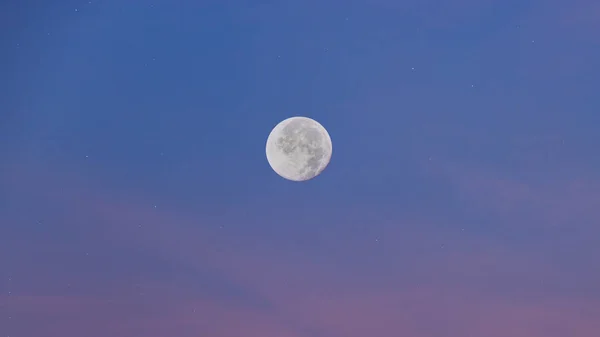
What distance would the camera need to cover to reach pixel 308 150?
21625mm

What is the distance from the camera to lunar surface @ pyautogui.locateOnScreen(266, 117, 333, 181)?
21.5 metres

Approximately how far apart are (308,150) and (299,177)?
93 cm

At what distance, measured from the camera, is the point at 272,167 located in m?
22.3

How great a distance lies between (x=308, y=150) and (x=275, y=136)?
1.16m

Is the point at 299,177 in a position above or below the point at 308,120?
below

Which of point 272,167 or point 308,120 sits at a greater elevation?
point 308,120

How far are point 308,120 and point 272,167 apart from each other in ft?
6.50

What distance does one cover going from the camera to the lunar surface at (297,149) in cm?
2155

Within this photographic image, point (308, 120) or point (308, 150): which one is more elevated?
point (308, 120)

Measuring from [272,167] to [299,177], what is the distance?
3.41 feet

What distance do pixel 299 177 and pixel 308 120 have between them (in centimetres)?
204

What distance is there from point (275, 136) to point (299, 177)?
5.01 ft

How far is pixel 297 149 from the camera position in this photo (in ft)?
70.7

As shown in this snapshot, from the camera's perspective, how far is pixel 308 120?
74.0ft
